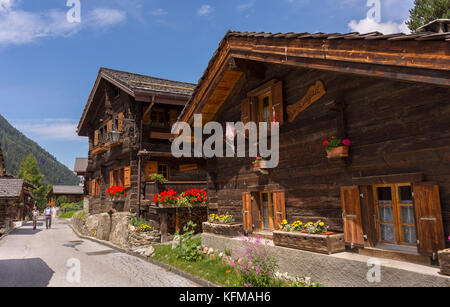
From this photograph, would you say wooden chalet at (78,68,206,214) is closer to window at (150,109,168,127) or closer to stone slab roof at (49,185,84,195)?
window at (150,109,168,127)

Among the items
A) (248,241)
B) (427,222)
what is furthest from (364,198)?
(248,241)

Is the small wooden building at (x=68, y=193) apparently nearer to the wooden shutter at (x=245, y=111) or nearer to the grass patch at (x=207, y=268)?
the grass patch at (x=207, y=268)

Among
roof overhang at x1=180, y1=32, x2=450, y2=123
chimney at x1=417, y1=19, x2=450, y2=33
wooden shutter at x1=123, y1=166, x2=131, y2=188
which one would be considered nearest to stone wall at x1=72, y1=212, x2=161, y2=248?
wooden shutter at x1=123, y1=166, x2=131, y2=188

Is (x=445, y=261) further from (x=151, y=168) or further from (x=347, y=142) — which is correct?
(x=151, y=168)

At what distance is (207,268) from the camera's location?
330 inches

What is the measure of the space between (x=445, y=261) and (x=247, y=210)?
501cm

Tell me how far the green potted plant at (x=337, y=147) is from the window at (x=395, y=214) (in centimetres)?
84

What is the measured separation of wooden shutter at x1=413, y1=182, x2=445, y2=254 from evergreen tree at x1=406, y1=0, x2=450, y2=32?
19955 millimetres

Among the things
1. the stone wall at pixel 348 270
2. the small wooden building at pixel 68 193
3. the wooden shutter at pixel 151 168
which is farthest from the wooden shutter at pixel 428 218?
the small wooden building at pixel 68 193

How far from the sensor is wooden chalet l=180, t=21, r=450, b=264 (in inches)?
180

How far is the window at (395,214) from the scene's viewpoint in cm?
523

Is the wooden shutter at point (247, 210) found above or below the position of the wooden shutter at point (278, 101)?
below
